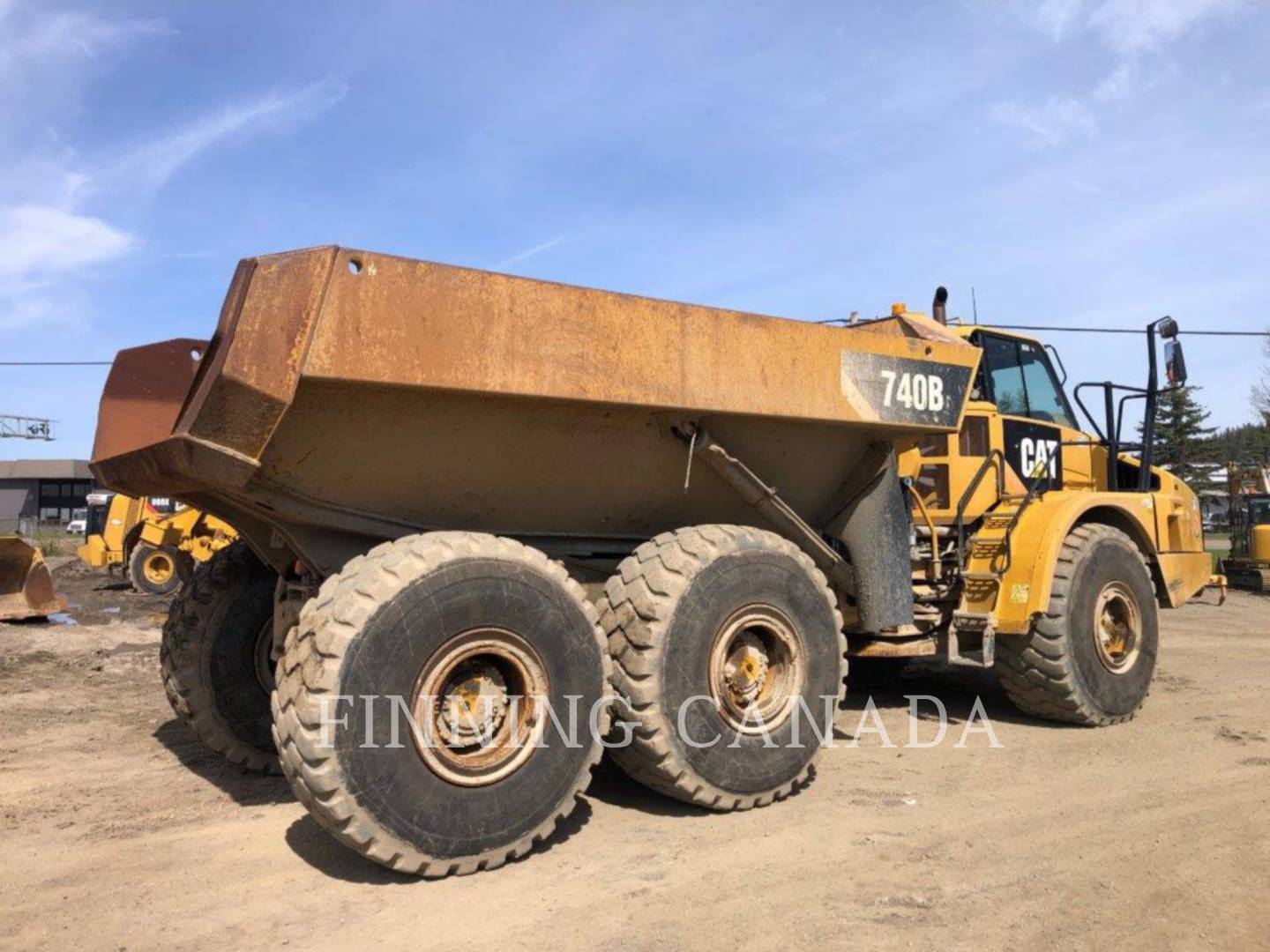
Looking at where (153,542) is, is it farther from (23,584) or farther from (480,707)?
(480,707)

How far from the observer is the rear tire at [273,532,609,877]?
358cm

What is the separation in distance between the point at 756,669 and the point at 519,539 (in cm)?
125

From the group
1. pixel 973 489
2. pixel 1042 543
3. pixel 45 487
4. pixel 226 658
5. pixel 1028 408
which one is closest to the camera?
pixel 226 658

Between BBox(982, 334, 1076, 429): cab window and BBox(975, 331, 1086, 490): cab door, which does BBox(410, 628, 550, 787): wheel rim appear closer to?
BBox(975, 331, 1086, 490): cab door

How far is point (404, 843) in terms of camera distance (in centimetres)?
365

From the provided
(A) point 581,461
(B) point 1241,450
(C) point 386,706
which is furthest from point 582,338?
(B) point 1241,450

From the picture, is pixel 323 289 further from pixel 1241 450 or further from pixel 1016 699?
pixel 1241 450

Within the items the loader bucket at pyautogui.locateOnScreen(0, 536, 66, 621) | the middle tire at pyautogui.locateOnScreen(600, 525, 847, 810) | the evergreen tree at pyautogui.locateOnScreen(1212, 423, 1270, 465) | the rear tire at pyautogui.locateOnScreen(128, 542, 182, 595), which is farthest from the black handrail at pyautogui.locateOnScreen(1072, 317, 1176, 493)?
the evergreen tree at pyautogui.locateOnScreen(1212, 423, 1270, 465)

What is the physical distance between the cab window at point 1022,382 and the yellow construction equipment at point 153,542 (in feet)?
40.2

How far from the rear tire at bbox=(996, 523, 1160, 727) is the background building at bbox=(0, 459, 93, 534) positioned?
208ft

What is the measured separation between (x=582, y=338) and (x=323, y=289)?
107cm

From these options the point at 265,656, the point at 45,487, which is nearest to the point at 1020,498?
the point at 265,656

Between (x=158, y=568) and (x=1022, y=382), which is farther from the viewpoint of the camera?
(x=158, y=568)

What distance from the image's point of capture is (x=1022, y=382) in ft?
24.7
